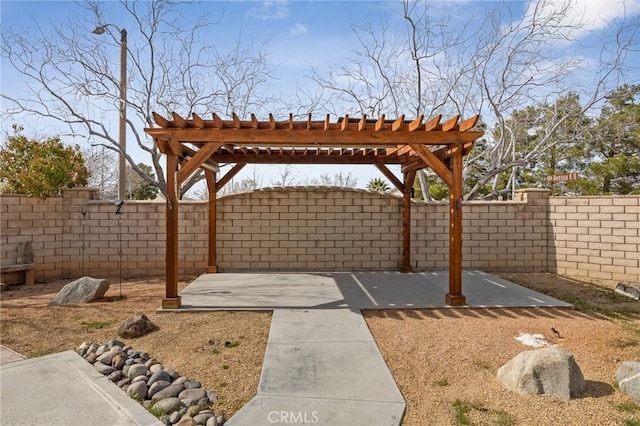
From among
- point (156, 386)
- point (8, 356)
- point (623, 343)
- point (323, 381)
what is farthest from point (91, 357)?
point (623, 343)

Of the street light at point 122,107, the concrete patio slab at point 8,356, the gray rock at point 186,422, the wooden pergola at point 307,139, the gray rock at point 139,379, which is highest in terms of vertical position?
the street light at point 122,107

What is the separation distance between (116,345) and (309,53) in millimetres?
10144

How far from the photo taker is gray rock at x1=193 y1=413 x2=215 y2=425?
252 cm

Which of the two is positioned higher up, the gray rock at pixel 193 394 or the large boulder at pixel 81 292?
the large boulder at pixel 81 292

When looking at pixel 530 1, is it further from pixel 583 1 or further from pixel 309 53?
pixel 309 53

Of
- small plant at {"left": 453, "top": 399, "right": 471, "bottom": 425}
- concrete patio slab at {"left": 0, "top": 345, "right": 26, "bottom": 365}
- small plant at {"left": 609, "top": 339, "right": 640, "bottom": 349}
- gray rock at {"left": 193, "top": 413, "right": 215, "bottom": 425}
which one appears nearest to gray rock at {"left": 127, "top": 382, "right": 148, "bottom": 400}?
gray rock at {"left": 193, "top": 413, "right": 215, "bottom": 425}

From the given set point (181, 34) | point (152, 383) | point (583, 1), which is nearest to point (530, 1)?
point (583, 1)

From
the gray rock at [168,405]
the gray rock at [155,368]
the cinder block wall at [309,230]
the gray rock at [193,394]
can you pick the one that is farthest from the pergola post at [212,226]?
the gray rock at [168,405]

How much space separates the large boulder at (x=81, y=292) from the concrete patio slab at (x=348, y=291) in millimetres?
1352

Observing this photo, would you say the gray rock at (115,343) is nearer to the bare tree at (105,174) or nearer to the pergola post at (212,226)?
the pergola post at (212,226)

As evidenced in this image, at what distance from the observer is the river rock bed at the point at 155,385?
2597mm

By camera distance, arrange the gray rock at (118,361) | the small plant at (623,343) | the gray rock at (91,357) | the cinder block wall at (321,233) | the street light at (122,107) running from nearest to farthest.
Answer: the gray rock at (118,361) < the gray rock at (91,357) < the small plant at (623,343) < the cinder block wall at (321,233) < the street light at (122,107)

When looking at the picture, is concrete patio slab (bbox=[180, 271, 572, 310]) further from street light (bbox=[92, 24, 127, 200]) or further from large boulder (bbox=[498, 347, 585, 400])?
street light (bbox=[92, 24, 127, 200])

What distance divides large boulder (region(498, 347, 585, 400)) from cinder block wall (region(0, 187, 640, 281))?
5609 mm
